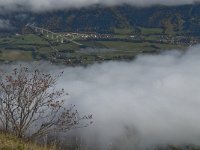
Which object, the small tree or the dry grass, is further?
the small tree

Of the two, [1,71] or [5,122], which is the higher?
[1,71]

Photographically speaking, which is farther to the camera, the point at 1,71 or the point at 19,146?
the point at 1,71

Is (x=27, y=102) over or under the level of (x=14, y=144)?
over

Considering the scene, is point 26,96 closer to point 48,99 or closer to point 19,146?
point 48,99

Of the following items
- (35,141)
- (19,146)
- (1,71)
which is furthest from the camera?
(1,71)

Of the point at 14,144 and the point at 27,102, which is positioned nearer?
the point at 14,144

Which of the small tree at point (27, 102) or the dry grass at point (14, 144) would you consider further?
the small tree at point (27, 102)

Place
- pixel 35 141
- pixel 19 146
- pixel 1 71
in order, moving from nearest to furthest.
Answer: pixel 19 146, pixel 35 141, pixel 1 71

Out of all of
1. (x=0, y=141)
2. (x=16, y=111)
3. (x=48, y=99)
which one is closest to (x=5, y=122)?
(x=16, y=111)
